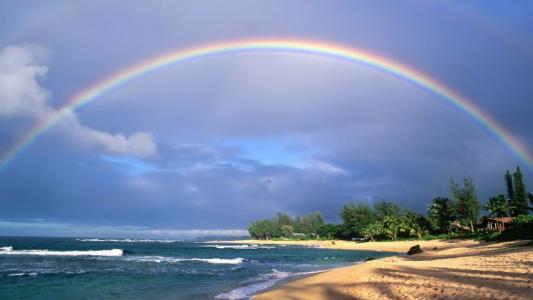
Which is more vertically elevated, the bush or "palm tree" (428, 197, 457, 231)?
"palm tree" (428, 197, 457, 231)

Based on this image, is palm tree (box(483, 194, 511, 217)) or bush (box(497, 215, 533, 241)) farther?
palm tree (box(483, 194, 511, 217))

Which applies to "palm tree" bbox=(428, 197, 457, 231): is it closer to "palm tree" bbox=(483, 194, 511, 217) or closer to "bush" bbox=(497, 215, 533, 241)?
"palm tree" bbox=(483, 194, 511, 217)

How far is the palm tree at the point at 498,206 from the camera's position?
74938 mm

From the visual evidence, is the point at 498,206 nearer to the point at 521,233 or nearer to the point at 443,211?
the point at 443,211

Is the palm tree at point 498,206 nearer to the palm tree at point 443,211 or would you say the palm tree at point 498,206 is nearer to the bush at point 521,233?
the palm tree at point 443,211


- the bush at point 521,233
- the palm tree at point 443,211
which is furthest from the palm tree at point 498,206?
the bush at point 521,233

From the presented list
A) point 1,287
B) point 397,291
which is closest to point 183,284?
point 1,287

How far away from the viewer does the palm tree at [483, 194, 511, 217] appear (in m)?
74.9

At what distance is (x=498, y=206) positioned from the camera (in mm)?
75125

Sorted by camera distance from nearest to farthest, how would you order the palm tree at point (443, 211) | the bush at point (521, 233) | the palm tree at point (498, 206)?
the bush at point (521, 233)
the palm tree at point (498, 206)
the palm tree at point (443, 211)

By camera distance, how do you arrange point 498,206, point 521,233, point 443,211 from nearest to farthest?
point 521,233 → point 498,206 → point 443,211

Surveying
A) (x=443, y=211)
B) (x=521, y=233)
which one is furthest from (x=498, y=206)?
(x=521, y=233)

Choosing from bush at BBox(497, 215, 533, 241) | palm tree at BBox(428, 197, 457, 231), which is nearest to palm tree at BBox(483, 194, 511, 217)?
palm tree at BBox(428, 197, 457, 231)

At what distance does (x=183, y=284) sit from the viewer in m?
31.5
